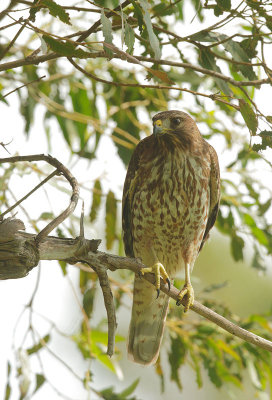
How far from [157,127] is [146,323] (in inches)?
47.3

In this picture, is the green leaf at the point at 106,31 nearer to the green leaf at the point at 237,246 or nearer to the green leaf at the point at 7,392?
the green leaf at the point at 7,392

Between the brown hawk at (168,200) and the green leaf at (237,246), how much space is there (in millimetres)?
196

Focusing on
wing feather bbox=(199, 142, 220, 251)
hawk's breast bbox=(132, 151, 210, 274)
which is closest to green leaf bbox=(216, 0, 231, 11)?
hawk's breast bbox=(132, 151, 210, 274)

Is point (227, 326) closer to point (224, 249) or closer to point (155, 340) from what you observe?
point (155, 340)

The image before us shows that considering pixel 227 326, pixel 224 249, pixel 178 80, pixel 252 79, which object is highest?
pixel 224 249

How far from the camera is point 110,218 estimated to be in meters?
3.79

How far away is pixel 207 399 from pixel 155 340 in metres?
6.38

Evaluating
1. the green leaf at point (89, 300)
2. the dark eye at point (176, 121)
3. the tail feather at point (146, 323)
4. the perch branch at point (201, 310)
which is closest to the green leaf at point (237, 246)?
the tail feather at point (146, 323)

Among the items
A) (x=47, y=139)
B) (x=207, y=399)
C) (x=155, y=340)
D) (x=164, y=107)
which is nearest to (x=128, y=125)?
(x=164, y=107)

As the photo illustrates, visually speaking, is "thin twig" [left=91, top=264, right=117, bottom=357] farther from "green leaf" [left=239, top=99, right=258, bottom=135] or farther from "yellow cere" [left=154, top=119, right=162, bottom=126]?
"yellow cere" [left=154, top=119, right=162, bottom=126]

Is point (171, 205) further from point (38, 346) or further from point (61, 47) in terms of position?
point (61, 47)

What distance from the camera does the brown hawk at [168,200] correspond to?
11.6ft

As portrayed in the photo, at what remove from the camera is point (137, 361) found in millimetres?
3900

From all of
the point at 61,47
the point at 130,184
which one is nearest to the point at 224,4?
the point at 61,47
